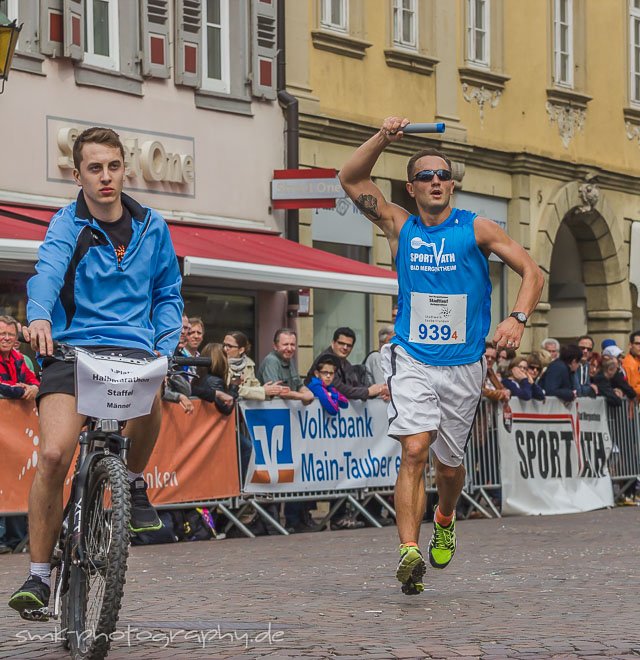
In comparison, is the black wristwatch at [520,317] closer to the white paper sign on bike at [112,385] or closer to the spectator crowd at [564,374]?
the white paper sign on bike at [112,385]

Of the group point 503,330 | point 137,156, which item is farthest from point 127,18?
point 503,330

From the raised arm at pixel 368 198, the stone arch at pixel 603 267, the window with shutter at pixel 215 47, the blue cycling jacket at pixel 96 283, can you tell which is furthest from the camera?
the stone arch at pixel 603 267

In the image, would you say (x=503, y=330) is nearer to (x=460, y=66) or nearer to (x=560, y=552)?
(x=560, y=552)

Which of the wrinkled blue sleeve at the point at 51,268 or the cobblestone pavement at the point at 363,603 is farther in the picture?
the cobblestone pavement at the point at 363,603

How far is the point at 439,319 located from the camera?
9648 mm

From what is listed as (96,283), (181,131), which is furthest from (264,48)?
(96,283)

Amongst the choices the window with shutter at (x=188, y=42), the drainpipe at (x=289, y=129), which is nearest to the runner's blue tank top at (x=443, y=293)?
the window with shutter at (x=188, y=42)

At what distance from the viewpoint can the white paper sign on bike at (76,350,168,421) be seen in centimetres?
685

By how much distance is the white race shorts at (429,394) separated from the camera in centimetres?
966

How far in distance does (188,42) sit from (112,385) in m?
15.3

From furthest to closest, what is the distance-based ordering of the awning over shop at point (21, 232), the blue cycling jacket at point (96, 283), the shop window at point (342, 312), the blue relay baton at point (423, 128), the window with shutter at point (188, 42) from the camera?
the shop window at point (342, 312) < the window with shutter at point (188, 42) < the awning over shop at point (21, 232) < the blue relay baton at point (423, 128) < the blue cycling jacket at point (96, 283)

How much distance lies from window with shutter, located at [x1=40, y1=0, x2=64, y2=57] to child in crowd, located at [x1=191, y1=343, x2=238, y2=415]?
5165mm

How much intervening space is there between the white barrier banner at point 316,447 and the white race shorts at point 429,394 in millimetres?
5985

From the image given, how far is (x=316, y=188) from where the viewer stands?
22047 mm
